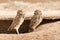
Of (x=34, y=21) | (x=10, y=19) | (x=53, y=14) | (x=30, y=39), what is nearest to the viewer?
(x=30, y=39)

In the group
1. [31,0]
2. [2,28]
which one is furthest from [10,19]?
[31,0]

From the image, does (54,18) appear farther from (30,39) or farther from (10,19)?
(30,39)

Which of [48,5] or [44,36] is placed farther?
[48,5]

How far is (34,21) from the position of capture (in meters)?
6.34

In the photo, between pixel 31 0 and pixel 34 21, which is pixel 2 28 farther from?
pixel 31 0

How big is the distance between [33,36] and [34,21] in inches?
40.1

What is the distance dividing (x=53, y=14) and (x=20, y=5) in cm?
252

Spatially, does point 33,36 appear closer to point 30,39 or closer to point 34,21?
point 30,39

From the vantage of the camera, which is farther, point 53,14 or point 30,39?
point 53,14

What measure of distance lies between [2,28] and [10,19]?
0.37 meters

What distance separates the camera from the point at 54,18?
24.3ft

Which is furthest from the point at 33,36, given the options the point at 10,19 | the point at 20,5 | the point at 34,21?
the point at 20,5

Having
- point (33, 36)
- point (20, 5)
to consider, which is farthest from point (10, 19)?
point (20, 5)

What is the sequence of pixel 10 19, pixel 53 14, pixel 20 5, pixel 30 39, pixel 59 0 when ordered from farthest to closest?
1. pixel 59 0
2. pixel 20 5
3. pixel 53 14
4. pixel 10 19
5. pixel 30 39
